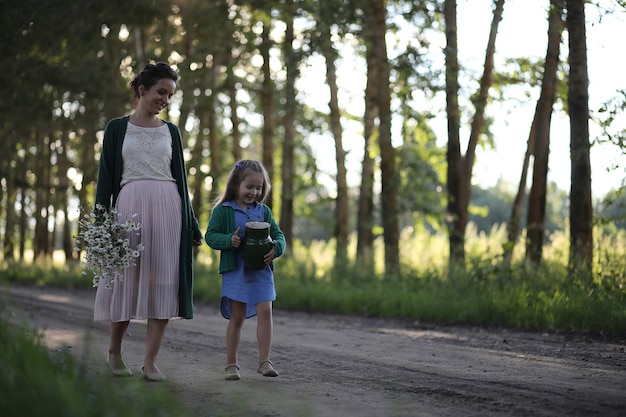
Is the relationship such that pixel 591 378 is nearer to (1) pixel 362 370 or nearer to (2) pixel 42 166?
(1) pixel 362 370

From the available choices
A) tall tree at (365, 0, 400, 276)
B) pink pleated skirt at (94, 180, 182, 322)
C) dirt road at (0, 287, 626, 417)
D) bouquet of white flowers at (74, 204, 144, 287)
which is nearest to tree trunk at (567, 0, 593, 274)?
dirt road at (0, 287, 626, 417)

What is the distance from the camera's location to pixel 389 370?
766cm

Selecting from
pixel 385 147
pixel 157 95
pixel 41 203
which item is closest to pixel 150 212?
pixel 157 95

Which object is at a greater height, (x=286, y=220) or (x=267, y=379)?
(x=286, y=220)

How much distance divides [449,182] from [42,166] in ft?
66.2

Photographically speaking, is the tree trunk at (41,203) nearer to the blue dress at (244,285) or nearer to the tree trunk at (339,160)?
the tree trunk at (339,160)

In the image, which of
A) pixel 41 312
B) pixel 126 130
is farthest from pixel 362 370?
pixel 41 312

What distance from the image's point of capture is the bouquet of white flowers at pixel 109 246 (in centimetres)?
691

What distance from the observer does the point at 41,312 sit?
15.1 metres

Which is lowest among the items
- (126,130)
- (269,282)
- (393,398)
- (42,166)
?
(393,398)

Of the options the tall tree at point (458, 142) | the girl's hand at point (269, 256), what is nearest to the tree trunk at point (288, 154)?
the tall tree at point (458, 142)

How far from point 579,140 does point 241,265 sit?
7589 millimetres

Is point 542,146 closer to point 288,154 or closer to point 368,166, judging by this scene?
point 368,166

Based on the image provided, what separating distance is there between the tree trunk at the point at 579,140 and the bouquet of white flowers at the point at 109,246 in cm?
795
